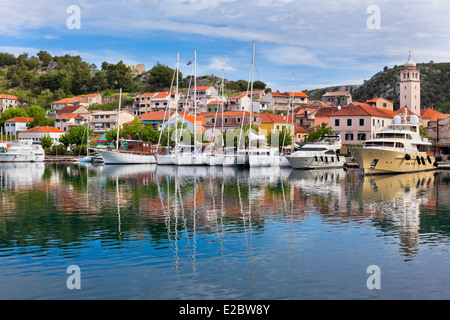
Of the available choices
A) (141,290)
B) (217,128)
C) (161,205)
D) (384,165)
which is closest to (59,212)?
(161,205)

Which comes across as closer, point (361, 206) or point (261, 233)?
point (261, 233)

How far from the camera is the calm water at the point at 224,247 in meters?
12.1

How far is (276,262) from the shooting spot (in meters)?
14.6

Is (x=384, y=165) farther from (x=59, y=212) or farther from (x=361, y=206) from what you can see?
(x=59, y=212)

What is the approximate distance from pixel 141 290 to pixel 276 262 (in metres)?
4.63

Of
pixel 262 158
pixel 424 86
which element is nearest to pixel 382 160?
pixel 262 158

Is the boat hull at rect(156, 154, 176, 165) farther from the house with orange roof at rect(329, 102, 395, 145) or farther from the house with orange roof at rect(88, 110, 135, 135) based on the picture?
the house with orange roof at rect(88, 110, 135, 135)

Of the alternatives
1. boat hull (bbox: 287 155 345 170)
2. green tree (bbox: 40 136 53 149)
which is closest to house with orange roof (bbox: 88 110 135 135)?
green tree (bbox: 40 136 53 149)

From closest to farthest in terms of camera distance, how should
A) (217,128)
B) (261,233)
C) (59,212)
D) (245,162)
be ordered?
(261,233), (59,212), (245,162), (217,128)

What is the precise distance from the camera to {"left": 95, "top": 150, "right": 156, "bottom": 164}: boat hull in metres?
76.0

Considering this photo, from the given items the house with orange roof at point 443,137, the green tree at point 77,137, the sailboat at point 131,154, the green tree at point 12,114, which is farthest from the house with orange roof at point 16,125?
the house with orange roof at point 443,137

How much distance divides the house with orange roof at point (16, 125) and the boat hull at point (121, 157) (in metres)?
69.3

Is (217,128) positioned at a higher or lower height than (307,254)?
higher

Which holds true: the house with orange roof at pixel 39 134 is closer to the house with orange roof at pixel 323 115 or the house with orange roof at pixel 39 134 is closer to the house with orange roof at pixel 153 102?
the house with orange roof at pixel 153 102
